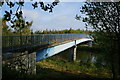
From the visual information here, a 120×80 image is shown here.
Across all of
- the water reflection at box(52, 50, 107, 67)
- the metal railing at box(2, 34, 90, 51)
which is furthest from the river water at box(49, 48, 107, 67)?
the metal railing at box(2, 34, 90, 51)

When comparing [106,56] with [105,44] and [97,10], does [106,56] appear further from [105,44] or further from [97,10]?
[97,10]

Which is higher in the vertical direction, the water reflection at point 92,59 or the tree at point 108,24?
the tree at point 108,24

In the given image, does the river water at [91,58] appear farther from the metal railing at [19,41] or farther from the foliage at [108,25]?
the metal railing at [19,41]

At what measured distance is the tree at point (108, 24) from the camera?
12.9 feet

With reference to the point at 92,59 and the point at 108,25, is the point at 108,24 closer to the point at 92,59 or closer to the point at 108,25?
the point at 108,25

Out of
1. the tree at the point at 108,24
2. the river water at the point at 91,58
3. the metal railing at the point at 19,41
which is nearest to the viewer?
the tree at the point at 108,24

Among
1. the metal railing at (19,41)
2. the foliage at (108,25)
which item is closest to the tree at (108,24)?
the foliage at (108,25)

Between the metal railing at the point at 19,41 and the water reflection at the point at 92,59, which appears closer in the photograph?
the water reflection at the point at 92,59

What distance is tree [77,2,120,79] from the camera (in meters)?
3.92

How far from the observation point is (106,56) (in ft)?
13.6

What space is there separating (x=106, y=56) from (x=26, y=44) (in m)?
6.47

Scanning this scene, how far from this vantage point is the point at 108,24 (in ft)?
13.7

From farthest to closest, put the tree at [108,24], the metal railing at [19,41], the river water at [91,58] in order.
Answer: the metal railing at [19,41] < the river water at [91,58] < the tree at [108,24]

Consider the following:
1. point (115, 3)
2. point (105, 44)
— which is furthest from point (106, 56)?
point (115, 3)
